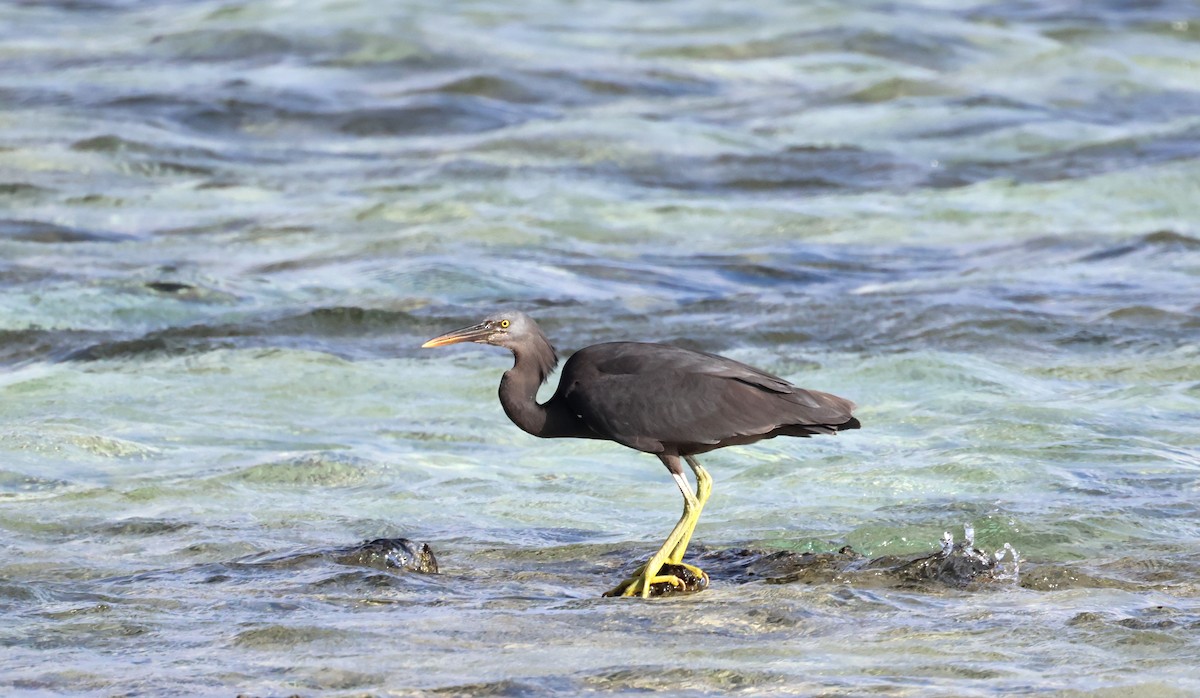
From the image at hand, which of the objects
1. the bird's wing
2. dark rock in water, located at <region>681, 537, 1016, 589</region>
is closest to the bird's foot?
dark rock in water, located at <region>681, 537, 1016, 589</region>

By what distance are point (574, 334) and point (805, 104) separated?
9.79 meters

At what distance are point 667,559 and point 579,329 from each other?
19.4 ft

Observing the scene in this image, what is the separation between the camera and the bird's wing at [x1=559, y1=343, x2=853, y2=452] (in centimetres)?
657

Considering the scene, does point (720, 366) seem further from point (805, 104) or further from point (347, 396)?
point (805, 104)

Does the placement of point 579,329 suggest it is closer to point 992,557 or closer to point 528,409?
point 528,409

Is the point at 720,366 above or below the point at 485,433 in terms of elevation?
above

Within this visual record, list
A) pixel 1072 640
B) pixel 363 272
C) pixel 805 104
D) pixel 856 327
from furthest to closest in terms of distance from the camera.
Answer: pixel 805 104 → pixel 363 272 → pixel 856 327 → pixel 1072 640

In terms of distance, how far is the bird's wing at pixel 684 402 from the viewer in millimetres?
6574

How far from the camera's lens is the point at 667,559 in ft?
21.8

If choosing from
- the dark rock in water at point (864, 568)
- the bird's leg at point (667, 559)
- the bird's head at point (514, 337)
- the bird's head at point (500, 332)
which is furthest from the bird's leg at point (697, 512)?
the bird's head at point (500, 332)

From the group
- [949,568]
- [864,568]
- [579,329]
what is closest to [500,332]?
[864,568]

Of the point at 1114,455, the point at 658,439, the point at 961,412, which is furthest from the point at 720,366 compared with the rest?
the point at 961,412

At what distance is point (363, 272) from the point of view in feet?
46.1

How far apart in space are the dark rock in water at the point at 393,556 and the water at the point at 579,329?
0.08m
